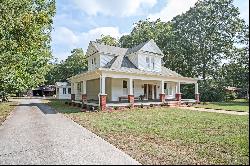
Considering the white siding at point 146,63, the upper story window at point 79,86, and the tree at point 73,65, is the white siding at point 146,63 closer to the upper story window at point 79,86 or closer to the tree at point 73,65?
the upper story window at point 79,86

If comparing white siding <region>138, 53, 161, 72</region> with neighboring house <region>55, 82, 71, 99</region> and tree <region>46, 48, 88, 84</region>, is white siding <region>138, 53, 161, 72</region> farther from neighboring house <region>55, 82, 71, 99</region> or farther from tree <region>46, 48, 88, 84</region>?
neighboring house <region>55, 82, 71, 99</region>

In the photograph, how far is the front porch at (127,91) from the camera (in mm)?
22891

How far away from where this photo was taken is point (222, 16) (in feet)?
137

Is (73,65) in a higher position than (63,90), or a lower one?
higher

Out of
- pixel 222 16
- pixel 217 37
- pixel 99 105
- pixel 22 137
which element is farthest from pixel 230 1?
pixel 22 137

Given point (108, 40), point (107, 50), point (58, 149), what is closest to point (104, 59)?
point (107, 50)

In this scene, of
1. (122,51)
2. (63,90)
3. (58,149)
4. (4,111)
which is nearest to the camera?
(58,149)

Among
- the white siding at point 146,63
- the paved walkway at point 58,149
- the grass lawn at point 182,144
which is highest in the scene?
the white siding at point 146,63

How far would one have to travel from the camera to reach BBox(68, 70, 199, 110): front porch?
2289cm

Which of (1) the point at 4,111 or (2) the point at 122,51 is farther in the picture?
(2) the point at 122,51

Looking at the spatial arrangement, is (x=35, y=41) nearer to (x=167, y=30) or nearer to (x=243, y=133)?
(x=243, y=133)

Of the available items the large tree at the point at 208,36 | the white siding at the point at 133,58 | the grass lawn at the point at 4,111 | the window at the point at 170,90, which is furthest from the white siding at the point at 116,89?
the large tree at the point at 208,36

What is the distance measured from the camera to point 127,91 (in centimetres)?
2725

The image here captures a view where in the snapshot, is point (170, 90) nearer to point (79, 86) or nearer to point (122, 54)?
point (122, 54)
